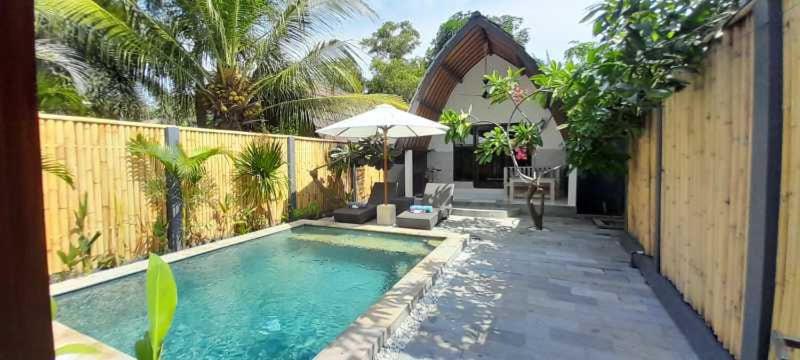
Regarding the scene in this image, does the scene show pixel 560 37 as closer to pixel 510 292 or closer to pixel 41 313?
pixel 510 292

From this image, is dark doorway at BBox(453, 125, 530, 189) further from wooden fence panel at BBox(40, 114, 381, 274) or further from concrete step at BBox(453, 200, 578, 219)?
wooden fence panel at BBox(40, 114, 381, 274)

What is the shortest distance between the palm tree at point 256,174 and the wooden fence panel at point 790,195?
7.99 meters

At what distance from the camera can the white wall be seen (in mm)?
12297

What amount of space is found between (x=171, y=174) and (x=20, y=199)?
659 centimetres

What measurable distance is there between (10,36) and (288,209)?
9017 millimetres

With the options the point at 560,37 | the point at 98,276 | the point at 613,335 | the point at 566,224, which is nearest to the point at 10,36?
the point at 613,335

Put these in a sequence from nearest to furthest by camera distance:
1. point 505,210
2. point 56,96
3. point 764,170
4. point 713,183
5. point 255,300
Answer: point 764,170 < point 713,183 < point 255,300 < point 56,96 < point 505,210

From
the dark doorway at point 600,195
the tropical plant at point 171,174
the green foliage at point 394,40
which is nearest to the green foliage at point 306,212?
the tropical plant at point 171,174

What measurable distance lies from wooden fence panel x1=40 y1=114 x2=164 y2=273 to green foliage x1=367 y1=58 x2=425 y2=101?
16583mm

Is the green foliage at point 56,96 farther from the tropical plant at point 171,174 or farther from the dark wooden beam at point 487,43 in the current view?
the dark wooden beam at point 487,43

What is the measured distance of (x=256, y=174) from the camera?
800 centimetres

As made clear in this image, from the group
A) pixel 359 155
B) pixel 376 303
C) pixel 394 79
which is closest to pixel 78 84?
pixel 359 155

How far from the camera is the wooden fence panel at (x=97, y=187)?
476 centimetres

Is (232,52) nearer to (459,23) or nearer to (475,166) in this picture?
(475,166)
